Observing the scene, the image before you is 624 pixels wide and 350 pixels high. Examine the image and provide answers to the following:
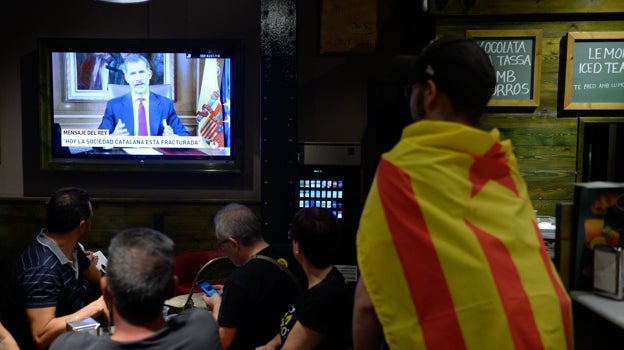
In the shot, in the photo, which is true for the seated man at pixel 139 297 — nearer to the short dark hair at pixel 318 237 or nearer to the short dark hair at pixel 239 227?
the short dark hair at pixel 318 237

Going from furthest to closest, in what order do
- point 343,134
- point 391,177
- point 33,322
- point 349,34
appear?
point 343,134, point 349,34, point 33,322, point 391,177

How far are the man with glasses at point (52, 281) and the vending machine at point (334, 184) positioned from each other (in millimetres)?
1542

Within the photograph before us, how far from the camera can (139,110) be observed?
438cm

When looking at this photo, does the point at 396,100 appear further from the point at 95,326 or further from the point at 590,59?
the point at 95,326

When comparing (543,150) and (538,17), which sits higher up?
(538,17)

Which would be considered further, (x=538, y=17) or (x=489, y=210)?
(x=538, y=17)

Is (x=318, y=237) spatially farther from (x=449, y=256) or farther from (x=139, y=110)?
(x=139, y=110)

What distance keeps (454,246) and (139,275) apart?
0.76 m

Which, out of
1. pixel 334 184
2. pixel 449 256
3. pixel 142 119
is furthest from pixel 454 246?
pixel 142 119

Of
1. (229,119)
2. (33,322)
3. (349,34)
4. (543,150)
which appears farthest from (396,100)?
(33,322)

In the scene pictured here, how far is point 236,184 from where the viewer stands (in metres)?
4.62

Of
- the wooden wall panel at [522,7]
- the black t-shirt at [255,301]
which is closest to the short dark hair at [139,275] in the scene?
the black t-shirt at [255,301]

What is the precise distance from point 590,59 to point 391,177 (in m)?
2.73
